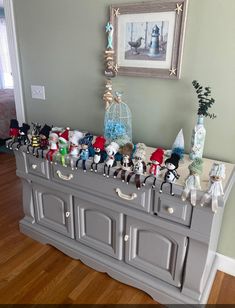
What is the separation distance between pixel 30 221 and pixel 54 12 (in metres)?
1.58

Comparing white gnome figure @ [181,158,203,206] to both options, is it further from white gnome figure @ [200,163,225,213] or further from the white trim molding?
the white trim molding

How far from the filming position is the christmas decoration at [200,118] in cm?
144

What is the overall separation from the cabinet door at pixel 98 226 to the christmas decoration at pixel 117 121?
43 centimetres

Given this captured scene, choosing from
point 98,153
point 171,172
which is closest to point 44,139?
point 98,153

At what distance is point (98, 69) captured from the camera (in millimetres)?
1851

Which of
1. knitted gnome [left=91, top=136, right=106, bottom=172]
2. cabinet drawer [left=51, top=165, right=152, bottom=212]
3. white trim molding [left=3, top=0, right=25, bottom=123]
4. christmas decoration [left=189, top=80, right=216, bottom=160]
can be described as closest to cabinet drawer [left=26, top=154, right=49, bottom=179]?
cabinet drawer [left=51, top=165, right=152, bottom=212]

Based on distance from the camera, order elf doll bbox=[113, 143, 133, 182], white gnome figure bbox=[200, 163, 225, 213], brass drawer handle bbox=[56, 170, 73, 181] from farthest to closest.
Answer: brass drawer handle bbox=[56, 170, 73, 181] → elf doll bbox=[113, 143, 133, 182] → white gnome figure bbox=[200, 163, 225, 213]

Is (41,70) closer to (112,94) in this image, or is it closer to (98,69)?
(98,69)

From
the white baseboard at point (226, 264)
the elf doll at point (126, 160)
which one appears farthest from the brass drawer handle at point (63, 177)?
the white baseboard at point (226, 264)

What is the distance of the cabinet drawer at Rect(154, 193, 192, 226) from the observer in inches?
50.8

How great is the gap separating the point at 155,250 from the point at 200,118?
2.59 ft

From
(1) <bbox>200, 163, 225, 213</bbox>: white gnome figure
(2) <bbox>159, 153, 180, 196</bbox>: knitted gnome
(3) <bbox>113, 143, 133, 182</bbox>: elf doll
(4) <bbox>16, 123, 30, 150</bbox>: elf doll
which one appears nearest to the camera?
(1) <bbox>200, 163, 225, 213</bbox>: white gnome figure

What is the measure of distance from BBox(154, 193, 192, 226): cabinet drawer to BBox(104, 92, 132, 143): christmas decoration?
0.44 metres

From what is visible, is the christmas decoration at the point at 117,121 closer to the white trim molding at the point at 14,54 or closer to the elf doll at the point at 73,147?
the elf doll at the point at 73,147
